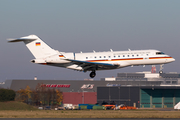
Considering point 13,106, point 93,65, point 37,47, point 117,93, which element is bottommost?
point 13,106

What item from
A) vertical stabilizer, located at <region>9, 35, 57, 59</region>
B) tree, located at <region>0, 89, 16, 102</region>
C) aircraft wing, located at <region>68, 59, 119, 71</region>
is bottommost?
tree, located at <region>0, 89, 16, 102</region>

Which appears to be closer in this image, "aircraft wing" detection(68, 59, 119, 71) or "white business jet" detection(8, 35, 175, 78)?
"aircraft wing" detection(68, 59, 119, 71)

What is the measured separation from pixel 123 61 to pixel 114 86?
5584 centimetres

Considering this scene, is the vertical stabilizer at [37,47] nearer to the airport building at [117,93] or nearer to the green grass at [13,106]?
the green grass at [13,106]

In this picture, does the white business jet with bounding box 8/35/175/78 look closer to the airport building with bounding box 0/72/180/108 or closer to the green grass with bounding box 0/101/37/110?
the green grass with bounding box 0/101/37/110

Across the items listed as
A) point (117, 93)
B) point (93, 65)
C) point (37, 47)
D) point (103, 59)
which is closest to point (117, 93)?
point (117, 93)

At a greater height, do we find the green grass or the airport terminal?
the airport terminal

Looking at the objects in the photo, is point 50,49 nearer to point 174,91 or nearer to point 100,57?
point 100,57

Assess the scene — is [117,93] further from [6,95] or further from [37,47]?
[37,47]

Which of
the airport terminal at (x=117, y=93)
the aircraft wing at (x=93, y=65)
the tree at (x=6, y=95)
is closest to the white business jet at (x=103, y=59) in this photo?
the aircraft wing at (x=93, y=65)

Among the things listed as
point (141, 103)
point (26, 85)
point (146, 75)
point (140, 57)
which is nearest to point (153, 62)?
point (140, 57)

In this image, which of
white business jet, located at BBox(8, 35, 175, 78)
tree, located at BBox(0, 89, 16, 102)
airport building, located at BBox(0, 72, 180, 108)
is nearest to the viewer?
white business jet, located at BBox(8, 35, 175, 78)


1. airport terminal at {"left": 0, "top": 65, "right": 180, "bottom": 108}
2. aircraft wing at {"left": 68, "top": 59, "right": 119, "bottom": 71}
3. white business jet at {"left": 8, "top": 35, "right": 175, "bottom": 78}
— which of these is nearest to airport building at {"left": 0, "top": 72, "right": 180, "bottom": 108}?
airport terminal at {"left": 0, "top": 65, "right": 180, "bottom": 108}

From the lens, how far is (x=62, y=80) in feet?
341
